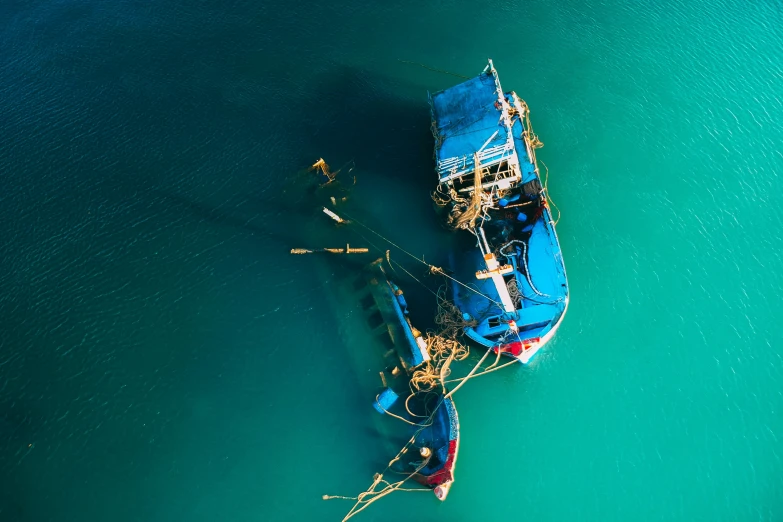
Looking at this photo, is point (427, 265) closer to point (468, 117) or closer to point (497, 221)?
point (497, 221)

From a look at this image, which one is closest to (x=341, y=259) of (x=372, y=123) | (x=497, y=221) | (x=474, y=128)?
(x=497, y=221)

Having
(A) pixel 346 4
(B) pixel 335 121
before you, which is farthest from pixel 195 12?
(B) pixel 335 121

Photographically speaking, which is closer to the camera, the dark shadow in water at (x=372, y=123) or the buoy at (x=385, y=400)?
the buoy at (x=385, y=400)

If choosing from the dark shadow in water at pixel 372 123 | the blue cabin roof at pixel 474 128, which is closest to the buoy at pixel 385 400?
the blue cabin roof at pixel 474 128

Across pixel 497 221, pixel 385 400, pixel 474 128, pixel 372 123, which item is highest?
pixel 474 128

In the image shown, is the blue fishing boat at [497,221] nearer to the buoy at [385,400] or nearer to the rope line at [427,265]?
the rope line at [427,265]

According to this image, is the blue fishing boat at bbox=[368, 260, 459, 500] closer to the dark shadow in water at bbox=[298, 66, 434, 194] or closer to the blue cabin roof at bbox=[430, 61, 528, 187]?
the blue cabin roof at bbox=[430, 61, 528, 187]

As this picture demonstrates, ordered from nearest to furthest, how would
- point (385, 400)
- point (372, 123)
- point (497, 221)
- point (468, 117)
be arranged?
point (385, 400)
point (468, 117)
point (497, 221)
point (372, 123)

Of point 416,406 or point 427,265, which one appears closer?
point 416,406

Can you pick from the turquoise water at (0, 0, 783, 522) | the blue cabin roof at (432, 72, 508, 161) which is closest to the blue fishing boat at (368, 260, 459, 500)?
the turquoise water at (0, 0, 783, 522)
